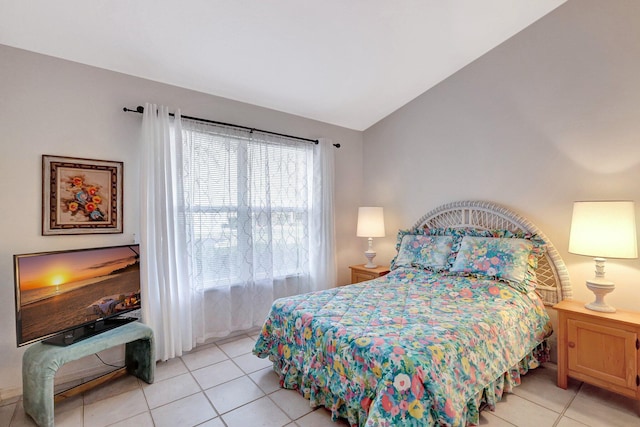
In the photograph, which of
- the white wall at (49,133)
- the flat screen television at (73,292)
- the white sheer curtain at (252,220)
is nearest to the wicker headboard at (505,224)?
the white sheer curtain at (252,220)

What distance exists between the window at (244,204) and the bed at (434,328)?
910 mm

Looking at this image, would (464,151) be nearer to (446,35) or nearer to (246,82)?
(446,35)

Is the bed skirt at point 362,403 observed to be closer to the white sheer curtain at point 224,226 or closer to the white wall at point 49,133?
the white sheer curtain at point 224,226

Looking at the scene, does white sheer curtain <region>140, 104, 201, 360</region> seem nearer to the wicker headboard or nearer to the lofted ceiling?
the lofted ceiling

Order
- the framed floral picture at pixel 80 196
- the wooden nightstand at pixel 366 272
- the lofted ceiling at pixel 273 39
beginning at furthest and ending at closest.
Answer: the wooden nightstand at pixel 366 272, the framed floral picture at pixel 80 196, the lofted ceiling at pixel 273 39

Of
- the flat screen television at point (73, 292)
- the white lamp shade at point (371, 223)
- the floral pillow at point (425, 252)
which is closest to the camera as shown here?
the flat screen television at point (73, 292)

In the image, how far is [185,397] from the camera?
208 centimetres

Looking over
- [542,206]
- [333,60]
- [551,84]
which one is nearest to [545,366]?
[542,206]

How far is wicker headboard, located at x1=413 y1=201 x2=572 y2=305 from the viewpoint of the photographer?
2439mm

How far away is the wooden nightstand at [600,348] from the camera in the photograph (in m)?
1.86

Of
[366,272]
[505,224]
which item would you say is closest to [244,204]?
[366,272]

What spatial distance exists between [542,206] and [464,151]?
906 millimetres

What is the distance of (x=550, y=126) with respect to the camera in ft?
8.36

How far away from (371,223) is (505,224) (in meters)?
1.40
